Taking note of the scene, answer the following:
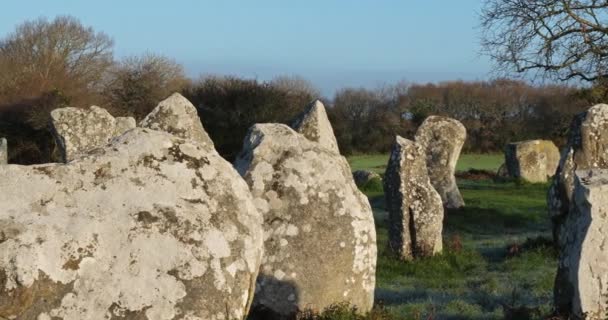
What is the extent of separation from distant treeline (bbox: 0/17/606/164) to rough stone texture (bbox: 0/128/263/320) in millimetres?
30294

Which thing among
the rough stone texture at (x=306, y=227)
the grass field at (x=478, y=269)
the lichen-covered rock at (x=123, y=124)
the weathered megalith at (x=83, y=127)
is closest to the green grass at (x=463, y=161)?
the grass field at (x=478, y=269)

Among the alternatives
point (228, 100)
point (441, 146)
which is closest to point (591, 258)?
point (441, 146)

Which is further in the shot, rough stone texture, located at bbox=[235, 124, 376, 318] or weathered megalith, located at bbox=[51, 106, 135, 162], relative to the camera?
weathered megalith, located at bbox=[51, 106, 135, 162]

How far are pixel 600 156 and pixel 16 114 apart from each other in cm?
3772

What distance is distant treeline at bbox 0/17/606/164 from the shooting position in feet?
142

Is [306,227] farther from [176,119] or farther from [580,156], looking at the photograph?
[580,156]

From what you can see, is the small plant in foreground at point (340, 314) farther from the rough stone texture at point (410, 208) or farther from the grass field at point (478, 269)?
the rough stone texture at point (410, 208)

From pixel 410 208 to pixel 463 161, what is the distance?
3485 cm

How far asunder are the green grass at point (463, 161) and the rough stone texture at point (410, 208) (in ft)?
89.3

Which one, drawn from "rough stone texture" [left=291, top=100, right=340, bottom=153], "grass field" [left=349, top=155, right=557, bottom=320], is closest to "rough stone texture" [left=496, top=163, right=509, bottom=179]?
"grass field" [left=349, top=155, right=557, bottom=320]

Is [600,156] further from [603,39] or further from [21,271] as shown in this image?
[603,39]

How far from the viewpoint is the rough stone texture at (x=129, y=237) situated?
6012 millimetres

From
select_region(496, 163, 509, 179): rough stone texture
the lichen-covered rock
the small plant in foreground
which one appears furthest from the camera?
select_region(496, 163, 509, 179): rough stone texture

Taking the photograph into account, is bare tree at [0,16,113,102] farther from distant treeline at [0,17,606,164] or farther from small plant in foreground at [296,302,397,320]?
small plant in foreground at [296,302,397,320]
